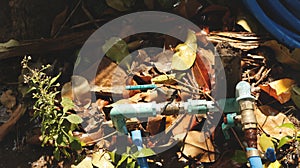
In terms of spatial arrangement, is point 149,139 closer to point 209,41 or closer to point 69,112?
point 69,112

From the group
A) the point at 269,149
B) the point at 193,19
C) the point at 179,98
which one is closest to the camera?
the point at 269,149

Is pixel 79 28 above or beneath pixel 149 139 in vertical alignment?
above

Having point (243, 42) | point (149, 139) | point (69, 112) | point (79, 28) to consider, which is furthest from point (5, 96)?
point (243, 42)

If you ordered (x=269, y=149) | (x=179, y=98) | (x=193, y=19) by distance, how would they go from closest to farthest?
(x=269, y=149)
(x=179, y=98)
(x=193, y=19)

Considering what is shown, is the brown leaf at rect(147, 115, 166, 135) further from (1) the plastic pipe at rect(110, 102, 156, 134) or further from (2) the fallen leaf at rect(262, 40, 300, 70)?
(2) the fallen leaf at rect(262, 40, 300, 70)

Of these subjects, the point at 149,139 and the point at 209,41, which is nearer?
the point at 149,139

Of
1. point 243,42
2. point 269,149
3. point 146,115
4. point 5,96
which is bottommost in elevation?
point 269,149

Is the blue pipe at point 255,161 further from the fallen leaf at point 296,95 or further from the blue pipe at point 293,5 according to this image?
the blue pipe at point 293,5
